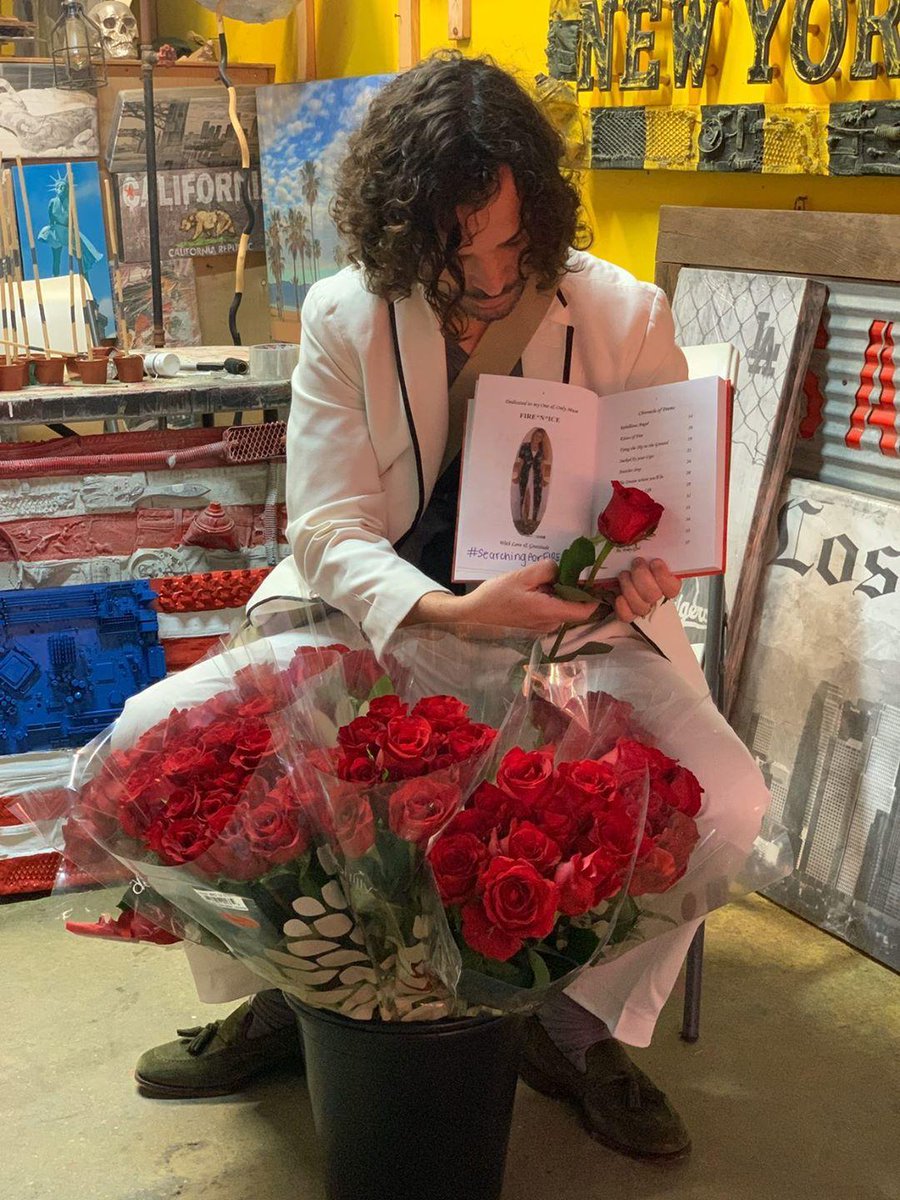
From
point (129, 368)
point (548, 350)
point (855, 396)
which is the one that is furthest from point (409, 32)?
point (548, 350)

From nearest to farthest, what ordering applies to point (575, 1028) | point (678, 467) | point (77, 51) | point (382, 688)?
1. point (382, 688)
2. point (678, 467)
3. point (575, 1028)
4. point (77, 51)

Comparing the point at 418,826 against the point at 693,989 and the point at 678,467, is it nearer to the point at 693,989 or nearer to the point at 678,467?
the point at 678,467

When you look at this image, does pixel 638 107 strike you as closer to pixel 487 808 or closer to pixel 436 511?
pixel 436 511

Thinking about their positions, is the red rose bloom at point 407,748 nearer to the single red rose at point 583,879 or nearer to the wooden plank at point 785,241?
the single red rose at point 583,879

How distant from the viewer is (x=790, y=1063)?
212 cm

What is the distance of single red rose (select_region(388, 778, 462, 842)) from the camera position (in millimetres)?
1272

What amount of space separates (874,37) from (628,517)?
1323 mm

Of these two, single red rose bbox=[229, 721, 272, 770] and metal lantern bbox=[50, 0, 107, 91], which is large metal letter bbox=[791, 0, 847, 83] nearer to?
single red rose bbox=[229, 721, 272, 770]

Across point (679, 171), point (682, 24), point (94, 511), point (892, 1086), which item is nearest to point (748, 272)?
point (679, 171)

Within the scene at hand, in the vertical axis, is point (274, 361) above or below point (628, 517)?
below

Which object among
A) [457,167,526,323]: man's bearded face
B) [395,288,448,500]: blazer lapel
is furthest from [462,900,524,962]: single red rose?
[457,167,526,323]: man's bearded face

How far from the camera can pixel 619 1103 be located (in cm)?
191

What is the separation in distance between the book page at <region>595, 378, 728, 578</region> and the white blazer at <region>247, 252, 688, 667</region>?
23 cm

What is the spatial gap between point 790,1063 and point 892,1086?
0.50 feet
